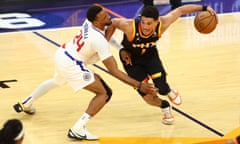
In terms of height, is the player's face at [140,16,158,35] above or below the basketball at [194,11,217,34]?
above

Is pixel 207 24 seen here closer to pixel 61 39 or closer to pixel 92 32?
pixel 92 32

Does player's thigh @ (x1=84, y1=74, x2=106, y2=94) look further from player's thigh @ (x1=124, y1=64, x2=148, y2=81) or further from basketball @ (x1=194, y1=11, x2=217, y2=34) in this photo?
basketball @ (x1=194, y1=11, x2=217, y2=34)

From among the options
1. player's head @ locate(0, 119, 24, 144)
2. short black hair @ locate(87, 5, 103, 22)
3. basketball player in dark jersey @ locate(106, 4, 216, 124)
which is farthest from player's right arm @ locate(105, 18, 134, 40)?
player's head @ locate(0, 119, 24, 144)

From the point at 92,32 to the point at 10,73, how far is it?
2.82 m

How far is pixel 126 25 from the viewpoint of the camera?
622 cm

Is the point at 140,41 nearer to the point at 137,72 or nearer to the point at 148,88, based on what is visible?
the point at 137,72

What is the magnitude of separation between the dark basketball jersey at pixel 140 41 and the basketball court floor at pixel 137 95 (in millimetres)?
829

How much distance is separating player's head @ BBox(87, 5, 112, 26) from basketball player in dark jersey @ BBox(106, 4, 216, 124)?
263mm

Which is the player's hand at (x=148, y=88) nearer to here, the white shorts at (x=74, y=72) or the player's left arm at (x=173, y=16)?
the white shorts at (x=74, y=72)

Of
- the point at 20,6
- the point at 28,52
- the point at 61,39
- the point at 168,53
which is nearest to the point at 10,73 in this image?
the point at 28,52

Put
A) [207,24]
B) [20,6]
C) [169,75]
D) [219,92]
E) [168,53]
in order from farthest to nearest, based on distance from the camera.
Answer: [20,6]
[168,53]
[169,75]
[219,92]
[207,24]

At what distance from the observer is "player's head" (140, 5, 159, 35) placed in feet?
19.4

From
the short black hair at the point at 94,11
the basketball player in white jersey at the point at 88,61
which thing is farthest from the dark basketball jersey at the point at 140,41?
the short black hair at the point at 94,11

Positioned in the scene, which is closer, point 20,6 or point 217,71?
point 217,71
